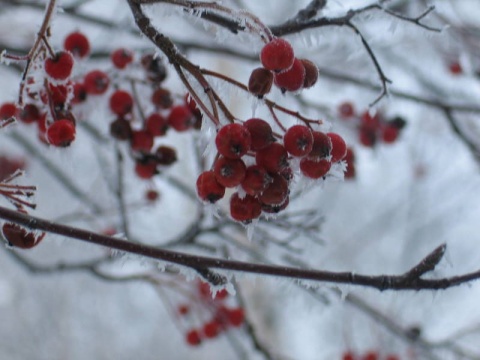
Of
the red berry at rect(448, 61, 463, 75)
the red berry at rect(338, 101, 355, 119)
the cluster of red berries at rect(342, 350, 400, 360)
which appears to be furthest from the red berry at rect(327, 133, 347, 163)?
the red berry at rect(448, 61, 463, 75)

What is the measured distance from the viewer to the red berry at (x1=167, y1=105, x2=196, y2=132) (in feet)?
4.19

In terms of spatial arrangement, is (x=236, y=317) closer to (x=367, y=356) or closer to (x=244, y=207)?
(x=367, y=356)

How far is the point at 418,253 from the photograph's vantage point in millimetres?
7711

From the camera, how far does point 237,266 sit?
755 millimetres

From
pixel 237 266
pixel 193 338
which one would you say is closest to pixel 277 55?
pixel 237 266

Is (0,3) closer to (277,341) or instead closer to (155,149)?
(155,149)

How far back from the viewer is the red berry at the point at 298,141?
0.78 m

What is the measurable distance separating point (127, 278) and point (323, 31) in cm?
97

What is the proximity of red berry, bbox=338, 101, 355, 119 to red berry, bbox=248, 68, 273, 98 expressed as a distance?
1251mm

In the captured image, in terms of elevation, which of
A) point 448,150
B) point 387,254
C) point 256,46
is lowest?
point 387,254

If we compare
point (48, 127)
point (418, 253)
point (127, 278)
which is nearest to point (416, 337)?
point (127, 278)

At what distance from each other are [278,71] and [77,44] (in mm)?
569

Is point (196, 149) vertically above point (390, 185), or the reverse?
point (196, 149)

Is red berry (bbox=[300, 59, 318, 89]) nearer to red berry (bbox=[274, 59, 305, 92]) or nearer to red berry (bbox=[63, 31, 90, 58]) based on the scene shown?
red berry (bbox=[274, 59, 305, 92])
